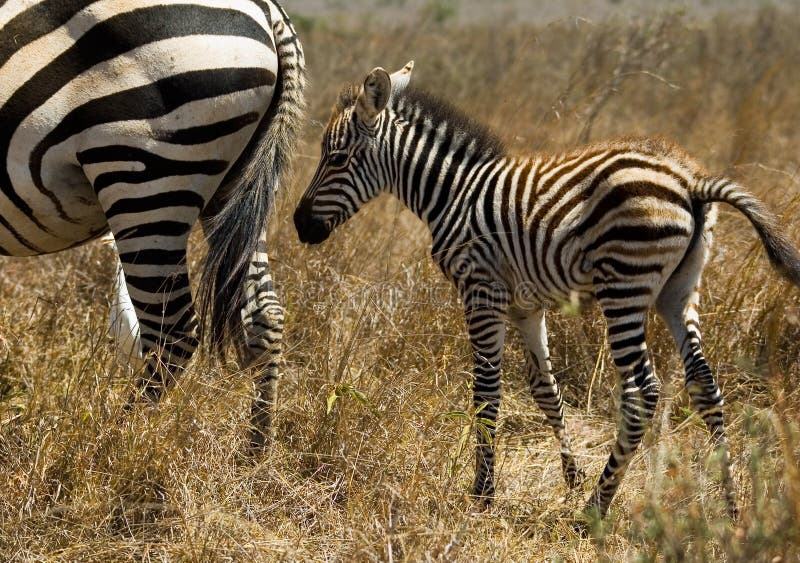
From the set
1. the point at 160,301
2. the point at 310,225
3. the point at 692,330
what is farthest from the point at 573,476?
the point at 160,301

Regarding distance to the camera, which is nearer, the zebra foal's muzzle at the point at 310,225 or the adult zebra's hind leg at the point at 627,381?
the adult zebra's hind leg at the point at 627,381

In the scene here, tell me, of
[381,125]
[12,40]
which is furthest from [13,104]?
[381,125]

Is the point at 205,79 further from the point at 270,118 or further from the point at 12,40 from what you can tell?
the point at 12,40

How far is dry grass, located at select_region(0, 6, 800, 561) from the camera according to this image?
11.1 ft

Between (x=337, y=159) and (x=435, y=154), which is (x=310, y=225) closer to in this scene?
(x=337, y=159)

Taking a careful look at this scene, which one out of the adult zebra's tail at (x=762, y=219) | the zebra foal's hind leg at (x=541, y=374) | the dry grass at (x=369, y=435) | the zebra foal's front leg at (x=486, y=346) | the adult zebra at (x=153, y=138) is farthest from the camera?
the zebra foal's hind leg at (x=541, y=374)

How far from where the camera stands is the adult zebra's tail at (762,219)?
3656 mm

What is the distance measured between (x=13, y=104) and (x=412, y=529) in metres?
2.23

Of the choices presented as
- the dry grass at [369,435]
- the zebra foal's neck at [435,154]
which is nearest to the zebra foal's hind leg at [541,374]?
the dry grass at [369,435]

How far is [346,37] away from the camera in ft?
49.0

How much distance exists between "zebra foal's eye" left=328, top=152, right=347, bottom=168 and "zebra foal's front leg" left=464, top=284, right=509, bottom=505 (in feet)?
3.11

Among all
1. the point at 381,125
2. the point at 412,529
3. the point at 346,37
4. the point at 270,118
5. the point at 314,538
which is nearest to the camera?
the point at 412,529

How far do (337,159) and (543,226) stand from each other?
3.68ft

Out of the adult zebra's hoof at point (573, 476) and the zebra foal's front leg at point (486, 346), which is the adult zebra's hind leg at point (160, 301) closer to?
the zebra foal's front leg at point (486, 346)
